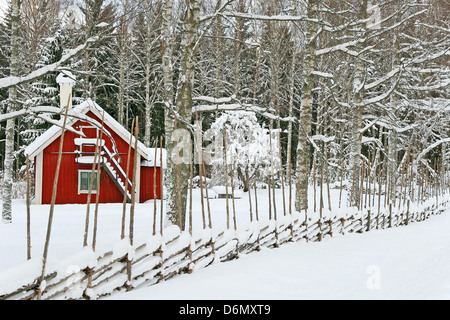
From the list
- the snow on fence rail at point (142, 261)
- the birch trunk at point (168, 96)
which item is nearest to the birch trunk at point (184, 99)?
the birch trunk at point (168, 96)

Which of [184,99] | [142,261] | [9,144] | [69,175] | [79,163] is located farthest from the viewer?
[69,175]

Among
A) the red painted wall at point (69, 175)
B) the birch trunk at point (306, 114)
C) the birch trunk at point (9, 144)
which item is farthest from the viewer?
the red painted wall at point (69, 175)

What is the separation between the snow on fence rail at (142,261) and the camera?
3693 mm

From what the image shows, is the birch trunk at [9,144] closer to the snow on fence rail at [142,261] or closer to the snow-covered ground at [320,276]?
the snow on fence rail at [142,261]

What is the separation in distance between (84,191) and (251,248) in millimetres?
11798

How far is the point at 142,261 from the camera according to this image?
5.14 metres

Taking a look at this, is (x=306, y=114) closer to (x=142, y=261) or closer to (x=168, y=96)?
(x=168, y=96)

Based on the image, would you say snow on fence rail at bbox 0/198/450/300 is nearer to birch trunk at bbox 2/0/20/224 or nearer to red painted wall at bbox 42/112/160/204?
birch trunk at bbox 2/0/20/224

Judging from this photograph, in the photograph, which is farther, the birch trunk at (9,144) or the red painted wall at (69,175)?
the red painted wall at (69,175)

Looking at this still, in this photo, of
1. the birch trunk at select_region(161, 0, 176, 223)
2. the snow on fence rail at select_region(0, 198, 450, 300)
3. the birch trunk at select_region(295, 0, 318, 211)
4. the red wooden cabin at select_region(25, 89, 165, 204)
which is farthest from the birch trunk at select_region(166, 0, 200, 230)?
the red wooden cabin at select_region(25, 89, 165, 204)

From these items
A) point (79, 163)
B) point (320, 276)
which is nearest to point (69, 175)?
point (79, 163)

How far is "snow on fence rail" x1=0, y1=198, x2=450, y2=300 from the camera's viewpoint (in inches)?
145
